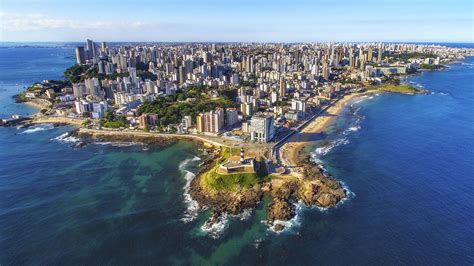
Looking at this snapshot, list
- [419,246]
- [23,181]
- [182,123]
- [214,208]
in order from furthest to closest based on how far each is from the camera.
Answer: [182,123] < [23,181] < [214,208] < [419,246]

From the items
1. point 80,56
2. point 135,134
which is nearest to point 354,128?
point 135,134

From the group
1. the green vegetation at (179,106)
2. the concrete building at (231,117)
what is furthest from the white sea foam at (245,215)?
the green vegetation at (179,106)

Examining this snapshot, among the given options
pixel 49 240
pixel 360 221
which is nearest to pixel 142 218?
pixel 49 240

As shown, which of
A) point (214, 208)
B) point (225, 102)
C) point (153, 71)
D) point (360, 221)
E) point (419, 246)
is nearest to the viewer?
point (419, 246)

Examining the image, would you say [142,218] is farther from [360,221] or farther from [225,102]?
[225,102]

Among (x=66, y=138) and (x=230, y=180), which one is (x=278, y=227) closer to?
(x=230, y=180)

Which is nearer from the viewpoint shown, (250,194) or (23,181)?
(250,194)

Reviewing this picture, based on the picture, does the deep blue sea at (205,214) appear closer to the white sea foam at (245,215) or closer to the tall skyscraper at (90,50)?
the white sea foam at (245,215)
